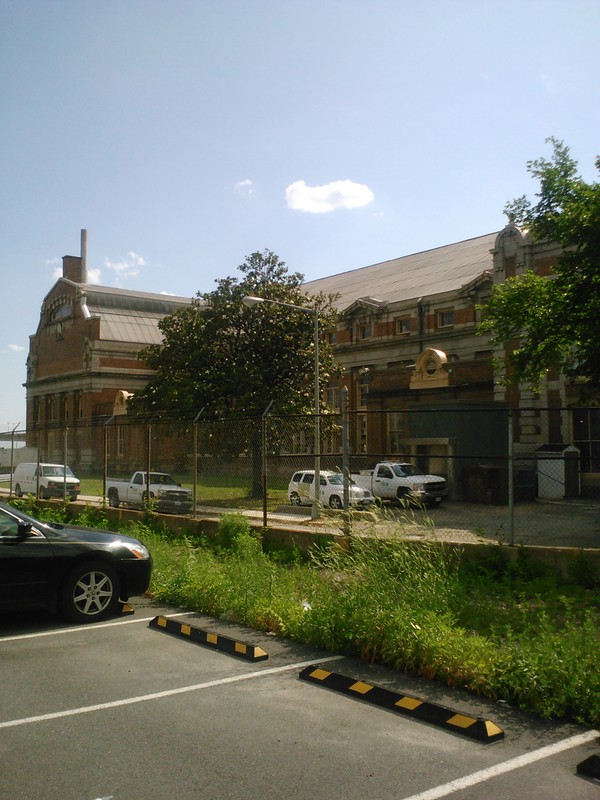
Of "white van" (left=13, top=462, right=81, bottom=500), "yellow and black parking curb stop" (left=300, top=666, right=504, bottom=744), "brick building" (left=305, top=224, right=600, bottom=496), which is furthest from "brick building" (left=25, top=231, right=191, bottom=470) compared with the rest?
"yellow and black parking curb stop" (left=300, top=666, right=504, bottom=744)

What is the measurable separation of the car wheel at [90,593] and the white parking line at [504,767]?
5705mm

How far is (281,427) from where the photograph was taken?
17156 millimetres

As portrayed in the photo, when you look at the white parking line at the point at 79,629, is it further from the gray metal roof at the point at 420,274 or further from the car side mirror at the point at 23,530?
the gray metal roof at the point at 420,274

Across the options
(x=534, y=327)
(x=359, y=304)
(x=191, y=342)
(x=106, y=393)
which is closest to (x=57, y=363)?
(x=106, y=393)

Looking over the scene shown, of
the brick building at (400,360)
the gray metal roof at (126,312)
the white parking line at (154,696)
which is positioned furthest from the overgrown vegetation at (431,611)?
the gray metal roof at (126,312)

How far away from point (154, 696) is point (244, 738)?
1273mm

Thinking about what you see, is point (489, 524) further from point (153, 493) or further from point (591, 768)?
point (591, 768)

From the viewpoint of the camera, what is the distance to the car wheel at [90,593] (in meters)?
8.99

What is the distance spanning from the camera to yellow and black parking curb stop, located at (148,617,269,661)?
7.50 metres

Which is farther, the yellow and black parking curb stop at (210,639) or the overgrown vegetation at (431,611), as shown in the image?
the yellow and black parking curb stop at (210,639)

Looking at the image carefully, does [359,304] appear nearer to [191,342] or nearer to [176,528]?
[191,342]

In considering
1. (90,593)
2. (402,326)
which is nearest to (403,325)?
(402,326)

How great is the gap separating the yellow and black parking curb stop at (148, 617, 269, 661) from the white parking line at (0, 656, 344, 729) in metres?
0.42

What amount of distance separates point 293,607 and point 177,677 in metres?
1.99
